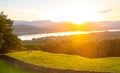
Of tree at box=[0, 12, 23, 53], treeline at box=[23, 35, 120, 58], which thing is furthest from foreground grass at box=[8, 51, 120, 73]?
treeline at box=[23, 35, 120, 58]

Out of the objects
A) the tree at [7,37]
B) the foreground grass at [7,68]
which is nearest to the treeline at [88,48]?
the tree at [7,37]

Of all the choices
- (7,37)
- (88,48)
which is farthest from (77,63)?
(88,48)

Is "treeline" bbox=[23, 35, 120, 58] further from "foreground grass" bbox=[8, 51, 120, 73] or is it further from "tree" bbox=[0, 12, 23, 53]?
"foreground grass" bbox=[8, 51, 120, 73]

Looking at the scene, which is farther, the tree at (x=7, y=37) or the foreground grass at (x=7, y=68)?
the tree at (x=7, y=37)

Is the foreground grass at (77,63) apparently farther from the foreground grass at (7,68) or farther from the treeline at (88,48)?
the treeline at (88,48)

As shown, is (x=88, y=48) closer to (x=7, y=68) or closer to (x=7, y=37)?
(x=7, y=37)

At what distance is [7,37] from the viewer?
5803cm

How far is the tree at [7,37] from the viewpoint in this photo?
5559 cm

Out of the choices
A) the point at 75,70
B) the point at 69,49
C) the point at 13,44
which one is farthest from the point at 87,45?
the point at 75,70

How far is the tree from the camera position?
55.6 meters

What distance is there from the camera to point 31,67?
35.0m

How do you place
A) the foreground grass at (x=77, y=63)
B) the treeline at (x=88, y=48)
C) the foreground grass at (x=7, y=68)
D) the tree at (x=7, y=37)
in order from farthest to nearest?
the treeline at (x=88, y=48), the tree at (x=7, y=37), the foreground grass at (x=7, y=68), the foreground grass at (x=77, y=63)

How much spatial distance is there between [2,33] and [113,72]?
108 feet

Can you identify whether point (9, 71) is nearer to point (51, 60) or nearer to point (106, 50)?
point (51, 60)
